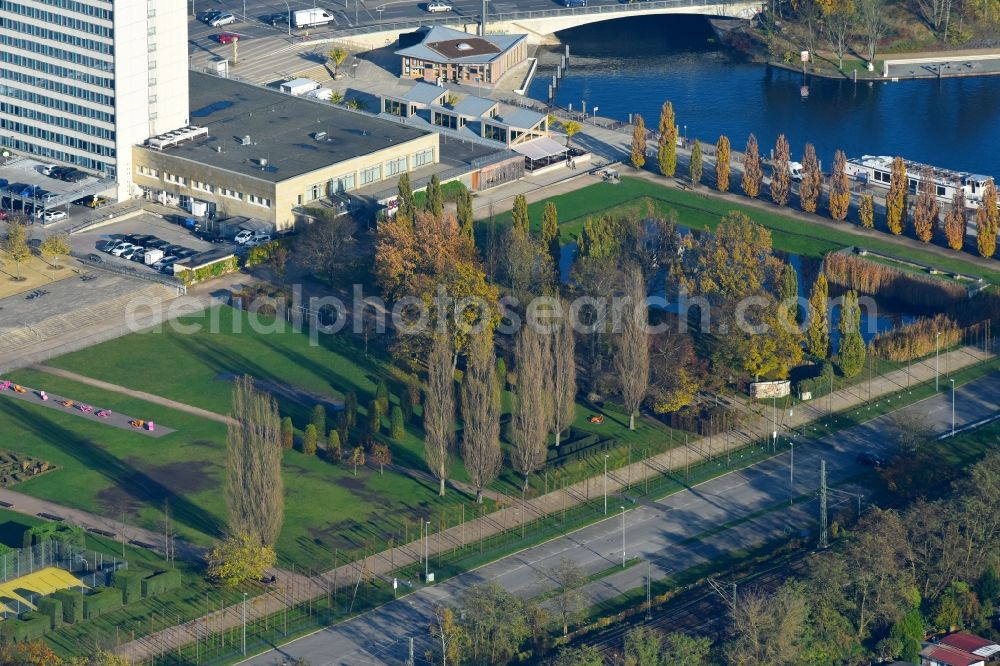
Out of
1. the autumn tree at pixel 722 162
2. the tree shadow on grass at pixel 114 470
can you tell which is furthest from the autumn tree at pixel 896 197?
the tree shadow on grass at pixel 114 470

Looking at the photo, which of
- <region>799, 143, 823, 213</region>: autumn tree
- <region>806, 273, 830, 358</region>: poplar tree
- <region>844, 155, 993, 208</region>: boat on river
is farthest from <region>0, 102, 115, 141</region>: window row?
<region>844, 155, 993, 208</region>: boat on river

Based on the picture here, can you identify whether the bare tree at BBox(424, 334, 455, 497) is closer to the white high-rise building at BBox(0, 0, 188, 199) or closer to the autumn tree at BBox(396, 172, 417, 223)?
the autumn tree at BBox(396, 172, 417, 223)

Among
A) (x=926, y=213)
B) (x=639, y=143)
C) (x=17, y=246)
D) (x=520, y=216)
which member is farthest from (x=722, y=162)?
(x=17, y=246)

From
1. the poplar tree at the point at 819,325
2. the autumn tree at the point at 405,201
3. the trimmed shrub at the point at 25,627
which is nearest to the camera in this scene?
the trimmed shrub at the point at 25,627

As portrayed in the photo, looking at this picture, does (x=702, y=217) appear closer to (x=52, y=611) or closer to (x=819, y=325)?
(x=819, y=325)

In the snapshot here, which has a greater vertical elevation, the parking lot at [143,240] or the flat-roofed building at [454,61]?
the flat-roofed building at [454,61]

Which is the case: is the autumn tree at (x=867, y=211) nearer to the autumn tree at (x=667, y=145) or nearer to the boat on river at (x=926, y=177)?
the boat on river at (x=926, y=177)
